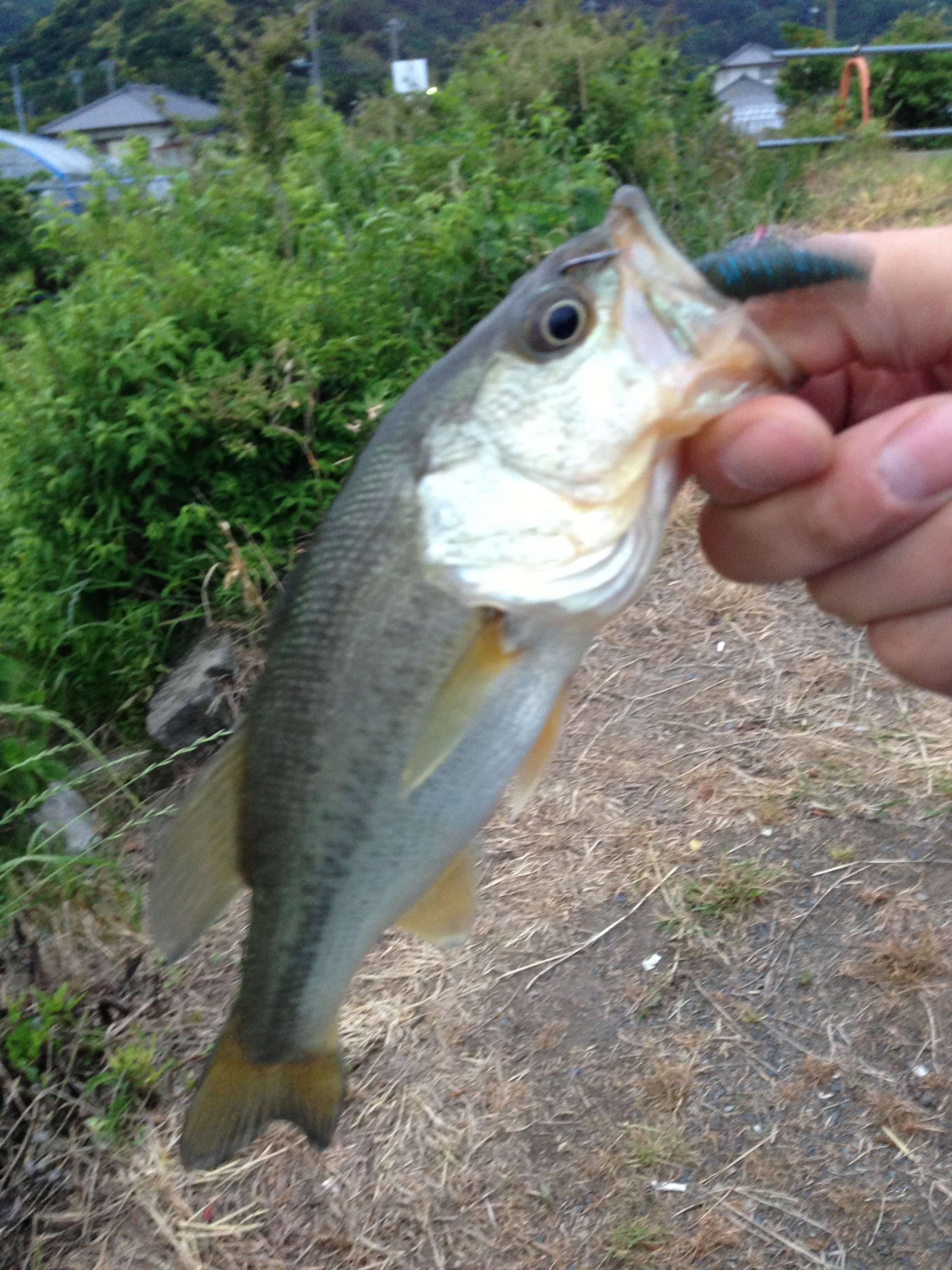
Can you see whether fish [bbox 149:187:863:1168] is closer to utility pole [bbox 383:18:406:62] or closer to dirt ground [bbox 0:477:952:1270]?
dirt ground [bbox 0:477:952:1270]

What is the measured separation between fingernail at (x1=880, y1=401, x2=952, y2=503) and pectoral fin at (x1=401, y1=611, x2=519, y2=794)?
18.3 inches

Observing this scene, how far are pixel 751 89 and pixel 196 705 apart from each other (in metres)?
15.5

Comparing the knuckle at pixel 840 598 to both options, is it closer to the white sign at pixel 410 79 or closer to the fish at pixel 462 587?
the fish at pixel 462 587

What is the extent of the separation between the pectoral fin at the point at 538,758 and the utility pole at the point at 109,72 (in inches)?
681

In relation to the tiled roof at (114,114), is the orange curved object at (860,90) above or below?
above

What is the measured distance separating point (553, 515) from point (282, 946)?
2.03ft

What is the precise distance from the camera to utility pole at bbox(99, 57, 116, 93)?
19172 millimetres

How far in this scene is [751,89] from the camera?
1560 cm

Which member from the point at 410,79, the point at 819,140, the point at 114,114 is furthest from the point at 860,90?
the point at 114,114

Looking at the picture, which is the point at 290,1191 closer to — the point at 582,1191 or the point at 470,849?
the point at 582,1191

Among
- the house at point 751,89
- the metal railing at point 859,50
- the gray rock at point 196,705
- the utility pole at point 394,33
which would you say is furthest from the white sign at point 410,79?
the gray rock at point 196,705

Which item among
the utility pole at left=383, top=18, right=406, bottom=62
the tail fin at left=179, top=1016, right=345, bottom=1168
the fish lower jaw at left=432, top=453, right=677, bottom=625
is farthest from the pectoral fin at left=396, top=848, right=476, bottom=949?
the utility pole at left=383, top=18, right=406, bottom=62

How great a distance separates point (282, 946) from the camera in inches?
49.3

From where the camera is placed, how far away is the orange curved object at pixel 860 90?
984cm
